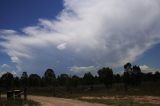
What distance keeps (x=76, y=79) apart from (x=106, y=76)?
27124mm

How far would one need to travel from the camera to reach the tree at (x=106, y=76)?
131500 millimetres

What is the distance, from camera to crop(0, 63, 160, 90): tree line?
422 feet

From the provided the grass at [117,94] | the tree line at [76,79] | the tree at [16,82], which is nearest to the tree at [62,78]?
the tree line at [76,79]

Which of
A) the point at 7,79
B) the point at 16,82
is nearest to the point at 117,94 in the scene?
the point at 7,79

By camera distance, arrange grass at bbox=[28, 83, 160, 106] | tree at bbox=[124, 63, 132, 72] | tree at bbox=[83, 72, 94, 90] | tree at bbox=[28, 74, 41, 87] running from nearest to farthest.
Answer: grass at bbox=[28, 83, 160, 106] < tree at bbox=[124, 63, 132, 72] < tree at bbox=[83, 72, 94, 90] < tree at bbox=[28, 74, 41, 87]

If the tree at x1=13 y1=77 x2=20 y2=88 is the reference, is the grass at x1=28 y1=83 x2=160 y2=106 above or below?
below

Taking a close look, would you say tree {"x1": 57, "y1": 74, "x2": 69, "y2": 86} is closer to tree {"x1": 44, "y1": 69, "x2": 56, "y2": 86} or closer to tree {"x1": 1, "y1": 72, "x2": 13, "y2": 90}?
tree {"x1": 44, "y1": 69, "x2": 56, "y2": 86}

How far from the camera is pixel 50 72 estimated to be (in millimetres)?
158875

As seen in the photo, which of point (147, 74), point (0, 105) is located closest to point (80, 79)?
point (147, 74)

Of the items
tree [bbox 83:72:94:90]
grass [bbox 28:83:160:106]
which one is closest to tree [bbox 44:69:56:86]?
tree [bbox 83:72:94:90]

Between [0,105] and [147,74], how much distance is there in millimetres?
161392

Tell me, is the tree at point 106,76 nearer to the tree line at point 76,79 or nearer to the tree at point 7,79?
the tree line at point 76,79

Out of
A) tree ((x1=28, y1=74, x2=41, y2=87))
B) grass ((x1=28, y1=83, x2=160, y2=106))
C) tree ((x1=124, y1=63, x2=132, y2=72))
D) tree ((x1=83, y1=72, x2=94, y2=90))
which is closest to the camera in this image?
→ grass ((x1=28, y1=83, x2=160, y2=106))

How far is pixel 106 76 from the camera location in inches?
5236
